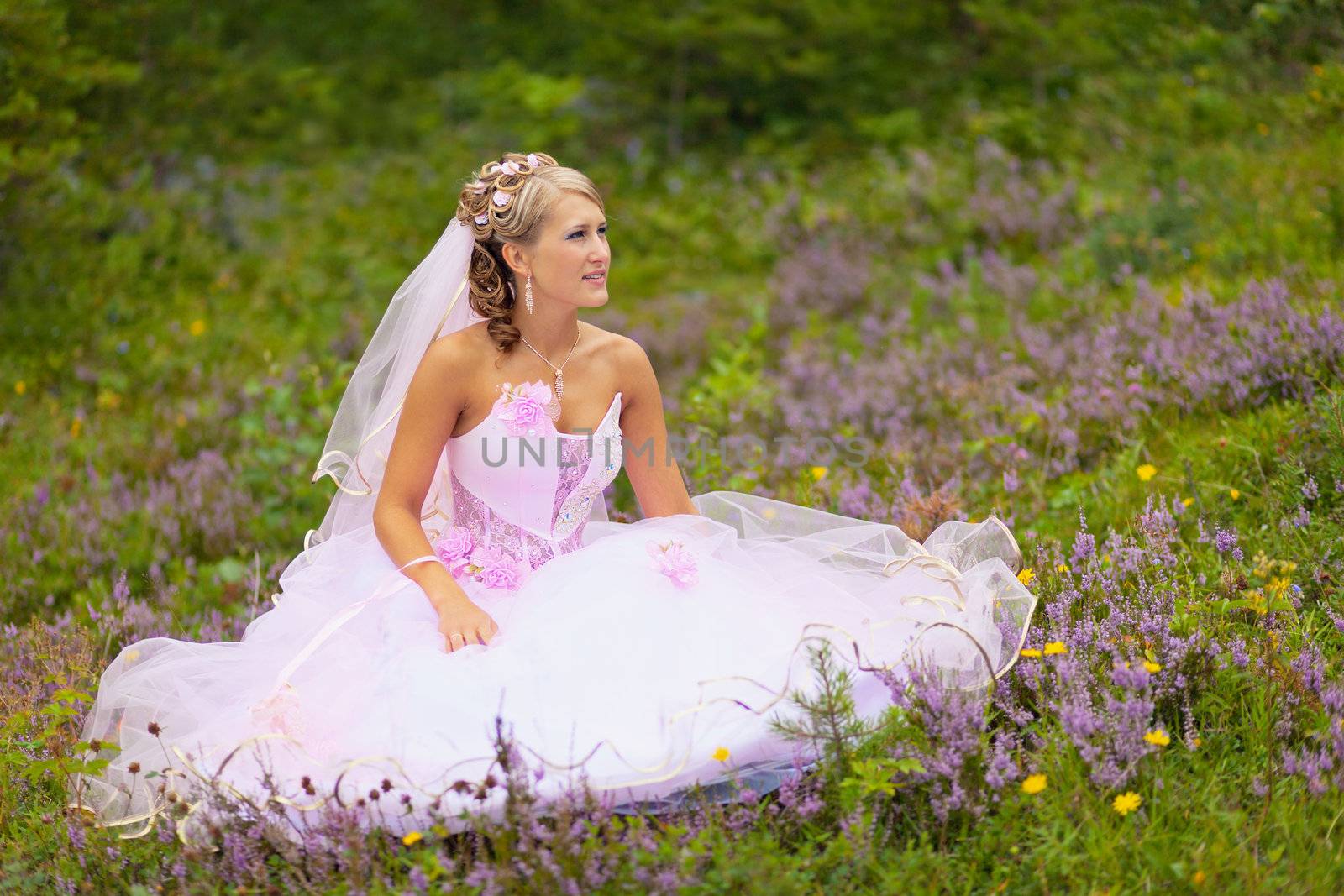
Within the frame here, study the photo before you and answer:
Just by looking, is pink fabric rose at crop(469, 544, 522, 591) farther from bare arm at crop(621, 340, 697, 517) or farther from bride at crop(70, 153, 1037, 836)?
bare arm at crop(621, 340, 697, 517)

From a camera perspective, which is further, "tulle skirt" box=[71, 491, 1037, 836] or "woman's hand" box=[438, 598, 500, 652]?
"woman's hand" box=[438, 598, 500, 652]

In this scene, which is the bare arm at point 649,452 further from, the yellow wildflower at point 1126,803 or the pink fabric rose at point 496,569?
the yellow wildflower at point 1126,803

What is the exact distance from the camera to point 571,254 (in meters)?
3.31

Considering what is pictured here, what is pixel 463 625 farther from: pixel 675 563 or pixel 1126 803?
pixel 1126 803

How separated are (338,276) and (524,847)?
6.17 m

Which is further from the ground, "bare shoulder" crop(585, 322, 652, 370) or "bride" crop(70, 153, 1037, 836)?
"bare shoulder" crop(585, 322, 652, 370)

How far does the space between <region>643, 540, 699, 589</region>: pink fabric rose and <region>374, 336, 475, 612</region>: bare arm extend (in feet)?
2.14

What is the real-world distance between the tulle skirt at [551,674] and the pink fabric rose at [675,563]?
0.01 metres

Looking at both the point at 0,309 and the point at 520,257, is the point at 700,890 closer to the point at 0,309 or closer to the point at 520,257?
the point at 520,257

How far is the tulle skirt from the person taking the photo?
2.71 meters

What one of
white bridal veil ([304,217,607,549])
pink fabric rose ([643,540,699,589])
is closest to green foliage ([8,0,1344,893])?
pink fabric rose ([643,540,699,589])

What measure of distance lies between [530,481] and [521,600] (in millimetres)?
421

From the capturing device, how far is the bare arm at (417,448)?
331cm

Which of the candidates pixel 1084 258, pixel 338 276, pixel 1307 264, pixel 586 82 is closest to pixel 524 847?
pixel 1307 264
